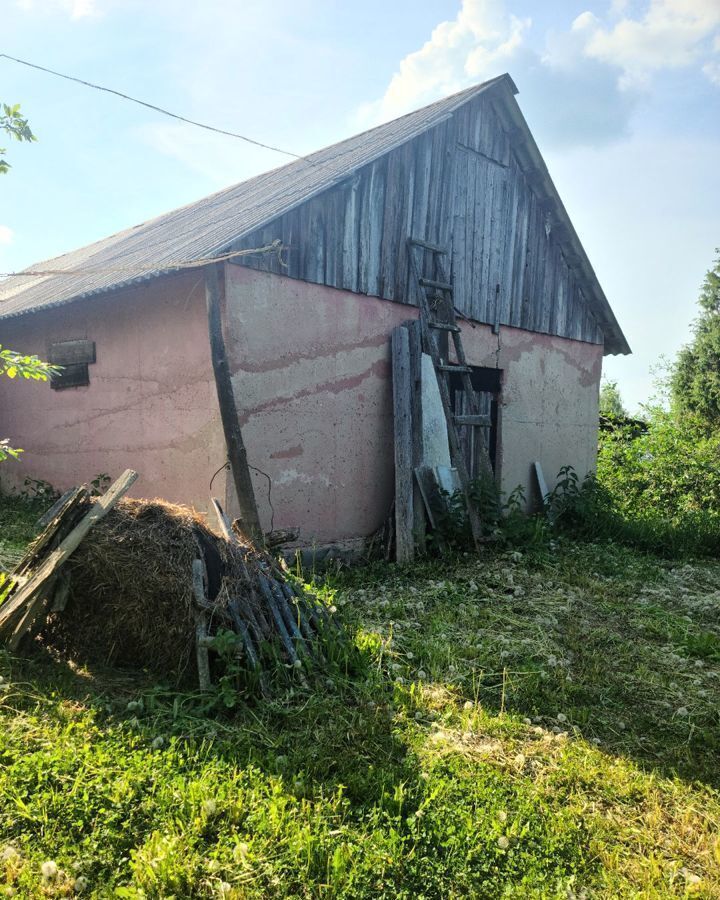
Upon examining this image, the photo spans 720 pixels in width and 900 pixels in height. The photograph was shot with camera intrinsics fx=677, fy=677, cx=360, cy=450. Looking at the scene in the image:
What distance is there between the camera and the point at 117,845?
265cm

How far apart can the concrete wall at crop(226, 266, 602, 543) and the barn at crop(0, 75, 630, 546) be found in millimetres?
20

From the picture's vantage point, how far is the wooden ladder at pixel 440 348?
8305 millimetres

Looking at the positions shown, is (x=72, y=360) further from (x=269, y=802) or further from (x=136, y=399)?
(x=269, y=802)

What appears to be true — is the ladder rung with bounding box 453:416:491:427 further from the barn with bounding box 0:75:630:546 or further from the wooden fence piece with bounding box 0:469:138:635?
the wooden fence piece with bounding box 0:469:138:635

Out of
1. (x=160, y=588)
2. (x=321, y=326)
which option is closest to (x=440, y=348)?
(x=321, y=326)

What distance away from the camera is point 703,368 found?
1912 centimetres

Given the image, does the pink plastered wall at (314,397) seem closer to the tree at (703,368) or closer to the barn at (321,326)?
the barn at (321,326)

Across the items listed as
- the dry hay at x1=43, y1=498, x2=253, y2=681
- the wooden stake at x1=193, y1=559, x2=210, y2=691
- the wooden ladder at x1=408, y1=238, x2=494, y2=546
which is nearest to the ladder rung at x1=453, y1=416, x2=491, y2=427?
the wooden ladder at x1=408, y1=238, x2=494, y2=546

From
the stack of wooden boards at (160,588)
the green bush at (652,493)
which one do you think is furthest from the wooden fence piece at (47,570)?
the green bush at (652,493)

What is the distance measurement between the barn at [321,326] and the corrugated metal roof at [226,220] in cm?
6

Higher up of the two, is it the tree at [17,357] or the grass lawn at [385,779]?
the tree at [17,357]

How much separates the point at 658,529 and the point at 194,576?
7.37 m

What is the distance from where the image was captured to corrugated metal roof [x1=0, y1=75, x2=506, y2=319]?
22.0ft

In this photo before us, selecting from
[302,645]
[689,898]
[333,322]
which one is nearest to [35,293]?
[333,322]
